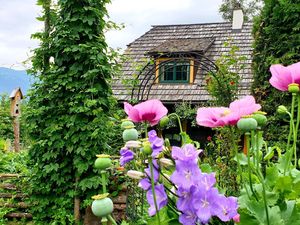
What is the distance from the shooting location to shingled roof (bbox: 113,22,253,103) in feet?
34.0

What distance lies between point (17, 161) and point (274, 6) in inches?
169

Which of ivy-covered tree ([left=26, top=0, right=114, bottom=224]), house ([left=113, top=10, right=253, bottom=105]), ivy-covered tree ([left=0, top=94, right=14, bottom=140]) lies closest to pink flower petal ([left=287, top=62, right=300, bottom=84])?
ivy-covered tree ([left=26, top=0, right=114, bottom=224])

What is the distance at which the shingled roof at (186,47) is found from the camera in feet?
34.0

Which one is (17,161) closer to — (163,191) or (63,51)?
(63,51)

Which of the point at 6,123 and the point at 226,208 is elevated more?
the point at 226,208

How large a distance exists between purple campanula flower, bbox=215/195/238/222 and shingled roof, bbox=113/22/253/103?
887 cm

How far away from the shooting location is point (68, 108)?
4.91 meters

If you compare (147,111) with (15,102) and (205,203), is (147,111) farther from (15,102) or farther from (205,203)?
(15,102)

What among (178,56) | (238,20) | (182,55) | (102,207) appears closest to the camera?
(102,207)

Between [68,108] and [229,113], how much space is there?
14.2ft

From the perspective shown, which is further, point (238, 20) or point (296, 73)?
point (238, 20)

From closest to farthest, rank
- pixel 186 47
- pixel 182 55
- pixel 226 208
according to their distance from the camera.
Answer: pixel 226 208 < pixel 182 55 < pixel 186 47

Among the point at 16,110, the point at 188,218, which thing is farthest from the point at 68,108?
the point at 188,218

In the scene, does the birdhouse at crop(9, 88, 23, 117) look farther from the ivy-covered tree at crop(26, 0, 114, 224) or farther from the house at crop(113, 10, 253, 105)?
the ivy-covered tree at crop(26, 0, 114, 224)
